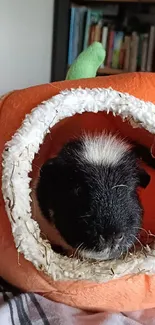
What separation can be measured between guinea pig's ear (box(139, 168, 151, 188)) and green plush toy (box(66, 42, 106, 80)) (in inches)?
11.9

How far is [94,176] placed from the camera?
76cm

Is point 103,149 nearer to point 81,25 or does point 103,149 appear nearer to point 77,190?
point 77,190

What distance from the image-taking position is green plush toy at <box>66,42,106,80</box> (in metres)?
1.05

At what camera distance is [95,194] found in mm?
733

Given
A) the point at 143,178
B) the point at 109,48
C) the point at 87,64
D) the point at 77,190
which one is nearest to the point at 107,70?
the point at 109,48

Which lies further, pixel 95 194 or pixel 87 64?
pixel 87 64

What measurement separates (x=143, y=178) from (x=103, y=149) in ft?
0.33

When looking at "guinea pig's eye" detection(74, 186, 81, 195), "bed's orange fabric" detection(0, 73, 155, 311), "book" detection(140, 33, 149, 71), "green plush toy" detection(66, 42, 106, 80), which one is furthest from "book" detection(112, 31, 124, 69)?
"guinea pig's eye" detection(74, 186, 81, 195)

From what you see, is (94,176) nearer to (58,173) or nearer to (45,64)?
(58,173)

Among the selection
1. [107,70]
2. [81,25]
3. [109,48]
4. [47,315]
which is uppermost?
[81,25]

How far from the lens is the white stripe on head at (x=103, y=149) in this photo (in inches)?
31.4

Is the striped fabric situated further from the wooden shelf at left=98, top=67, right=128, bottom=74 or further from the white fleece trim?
the wooden shelf at left=98, top=67, right=128, bottom=74

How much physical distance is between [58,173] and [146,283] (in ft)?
0.77

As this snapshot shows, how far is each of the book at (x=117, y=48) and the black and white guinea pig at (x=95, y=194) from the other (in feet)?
5.23
